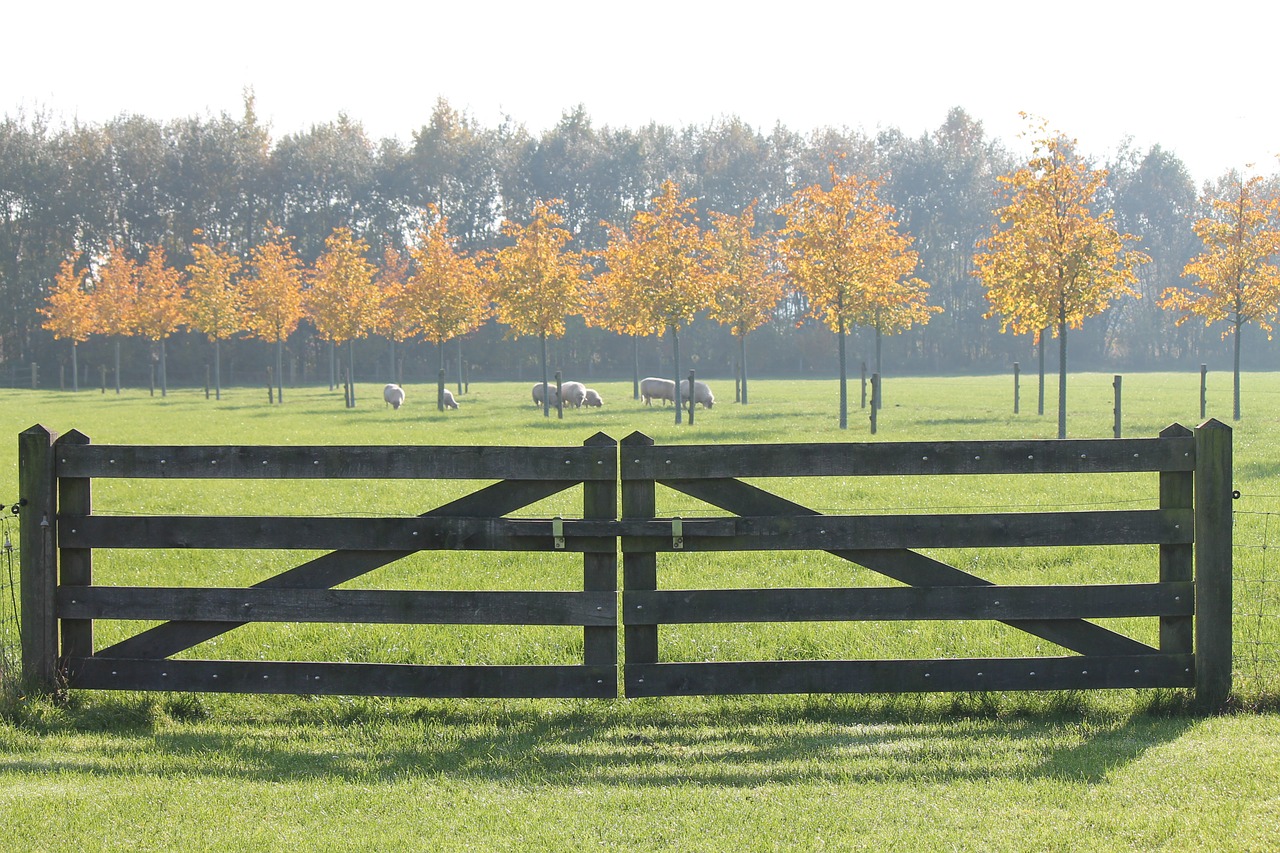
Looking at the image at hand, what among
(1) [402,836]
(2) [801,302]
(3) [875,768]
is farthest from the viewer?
(2) [801,302]

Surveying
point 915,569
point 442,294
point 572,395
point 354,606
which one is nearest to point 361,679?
point 354,606

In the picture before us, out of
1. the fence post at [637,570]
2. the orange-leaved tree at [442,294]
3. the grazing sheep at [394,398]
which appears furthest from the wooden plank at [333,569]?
the orange-leaved tree at [442,294]

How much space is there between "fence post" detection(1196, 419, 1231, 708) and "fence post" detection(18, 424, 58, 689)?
6235 millimetres

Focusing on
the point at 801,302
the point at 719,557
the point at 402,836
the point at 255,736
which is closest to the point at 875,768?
the point at 402,836

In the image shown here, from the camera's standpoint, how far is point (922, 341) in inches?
3733

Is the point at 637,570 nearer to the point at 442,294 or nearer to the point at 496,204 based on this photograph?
the point at 442,294

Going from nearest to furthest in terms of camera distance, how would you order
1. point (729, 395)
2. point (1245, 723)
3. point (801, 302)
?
point (1245, 723), point (729, 395), point (801, 302)

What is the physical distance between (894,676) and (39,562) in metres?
4.71

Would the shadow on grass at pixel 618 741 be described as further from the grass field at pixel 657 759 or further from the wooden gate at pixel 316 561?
the wooden gate at pixel 316 561

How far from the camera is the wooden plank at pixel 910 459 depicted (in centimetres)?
629

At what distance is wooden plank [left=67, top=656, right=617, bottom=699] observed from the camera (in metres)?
6.37

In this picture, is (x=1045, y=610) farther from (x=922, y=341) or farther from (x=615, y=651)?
(x=922, y=341)

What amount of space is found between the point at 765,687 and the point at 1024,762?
1439mm

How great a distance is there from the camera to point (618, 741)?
5.91 m
